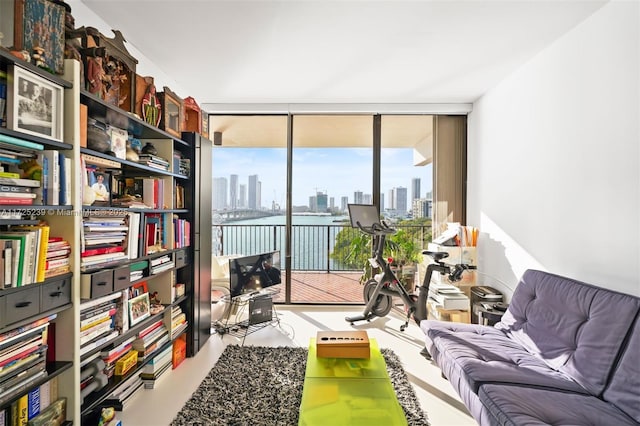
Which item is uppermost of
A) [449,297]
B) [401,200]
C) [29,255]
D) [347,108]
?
[347,108]

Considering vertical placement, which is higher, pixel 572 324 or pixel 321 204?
pixel 321 204

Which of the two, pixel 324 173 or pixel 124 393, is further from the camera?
pixel 324 173

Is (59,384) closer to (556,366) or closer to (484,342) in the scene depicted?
(484,342)

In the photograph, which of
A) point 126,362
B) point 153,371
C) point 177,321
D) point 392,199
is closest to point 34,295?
point 126,362

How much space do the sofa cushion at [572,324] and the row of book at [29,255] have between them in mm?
2746

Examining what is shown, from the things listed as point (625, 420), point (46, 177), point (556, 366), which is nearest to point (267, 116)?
point (46, 177)

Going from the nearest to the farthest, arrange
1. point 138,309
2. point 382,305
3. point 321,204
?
1. point 138,309
2. point 382,305
3. point 321,204

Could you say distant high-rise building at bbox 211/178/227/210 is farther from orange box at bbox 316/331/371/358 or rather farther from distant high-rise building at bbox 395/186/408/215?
orange box at bbox 316/331/371/358

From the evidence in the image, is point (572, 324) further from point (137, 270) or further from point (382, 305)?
point (137, 270)

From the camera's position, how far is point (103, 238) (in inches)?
69.3

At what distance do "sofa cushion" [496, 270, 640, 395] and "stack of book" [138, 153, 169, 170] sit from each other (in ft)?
9.43

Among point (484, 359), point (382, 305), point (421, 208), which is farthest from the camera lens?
point (421, 208)

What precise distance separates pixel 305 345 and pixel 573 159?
8.79ft

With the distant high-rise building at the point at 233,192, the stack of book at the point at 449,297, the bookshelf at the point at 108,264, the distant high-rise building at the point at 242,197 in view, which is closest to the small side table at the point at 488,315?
the stack of book at the point at 449,297
